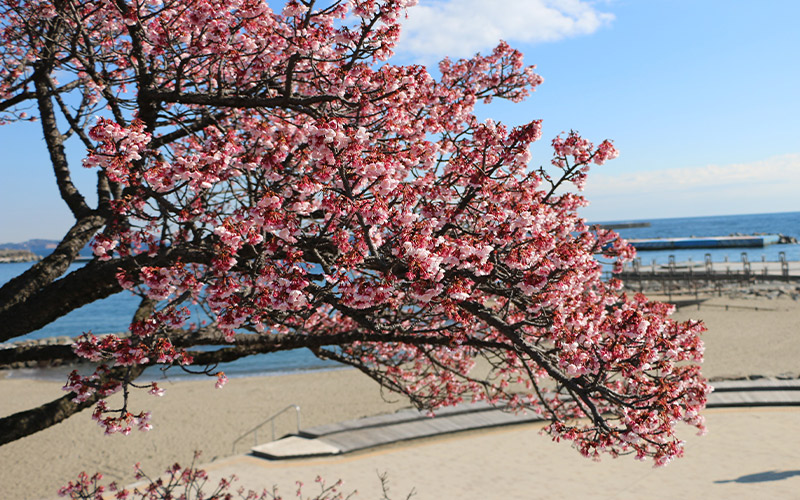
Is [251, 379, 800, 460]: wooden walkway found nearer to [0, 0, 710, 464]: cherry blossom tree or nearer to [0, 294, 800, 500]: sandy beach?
[0, 294, 800, 500]: sandy beach

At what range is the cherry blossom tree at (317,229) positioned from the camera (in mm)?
4551

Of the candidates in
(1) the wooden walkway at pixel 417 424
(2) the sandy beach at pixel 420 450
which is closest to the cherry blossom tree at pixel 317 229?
(2) the sandy beach at pixel 420 450

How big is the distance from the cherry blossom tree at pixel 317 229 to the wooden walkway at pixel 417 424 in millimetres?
6429

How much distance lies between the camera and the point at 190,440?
1797 cm

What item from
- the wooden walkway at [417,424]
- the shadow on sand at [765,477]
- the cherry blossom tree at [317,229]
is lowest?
the shadow on sand at [765,477]

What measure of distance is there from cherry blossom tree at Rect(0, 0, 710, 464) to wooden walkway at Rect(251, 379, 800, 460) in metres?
6.43

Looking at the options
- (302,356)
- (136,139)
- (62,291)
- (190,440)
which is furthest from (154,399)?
(136,139)

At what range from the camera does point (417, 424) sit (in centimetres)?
1328

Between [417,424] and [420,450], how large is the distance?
1.18 m

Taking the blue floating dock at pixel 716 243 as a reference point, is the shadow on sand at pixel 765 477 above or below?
below

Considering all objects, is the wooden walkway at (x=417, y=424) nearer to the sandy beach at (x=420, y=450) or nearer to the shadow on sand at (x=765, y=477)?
the sandy beach at (x=420, y=450)

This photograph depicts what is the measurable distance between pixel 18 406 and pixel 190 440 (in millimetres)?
12341

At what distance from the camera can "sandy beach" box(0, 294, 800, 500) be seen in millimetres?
10047

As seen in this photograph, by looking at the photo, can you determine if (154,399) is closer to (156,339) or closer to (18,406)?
(18,406)
